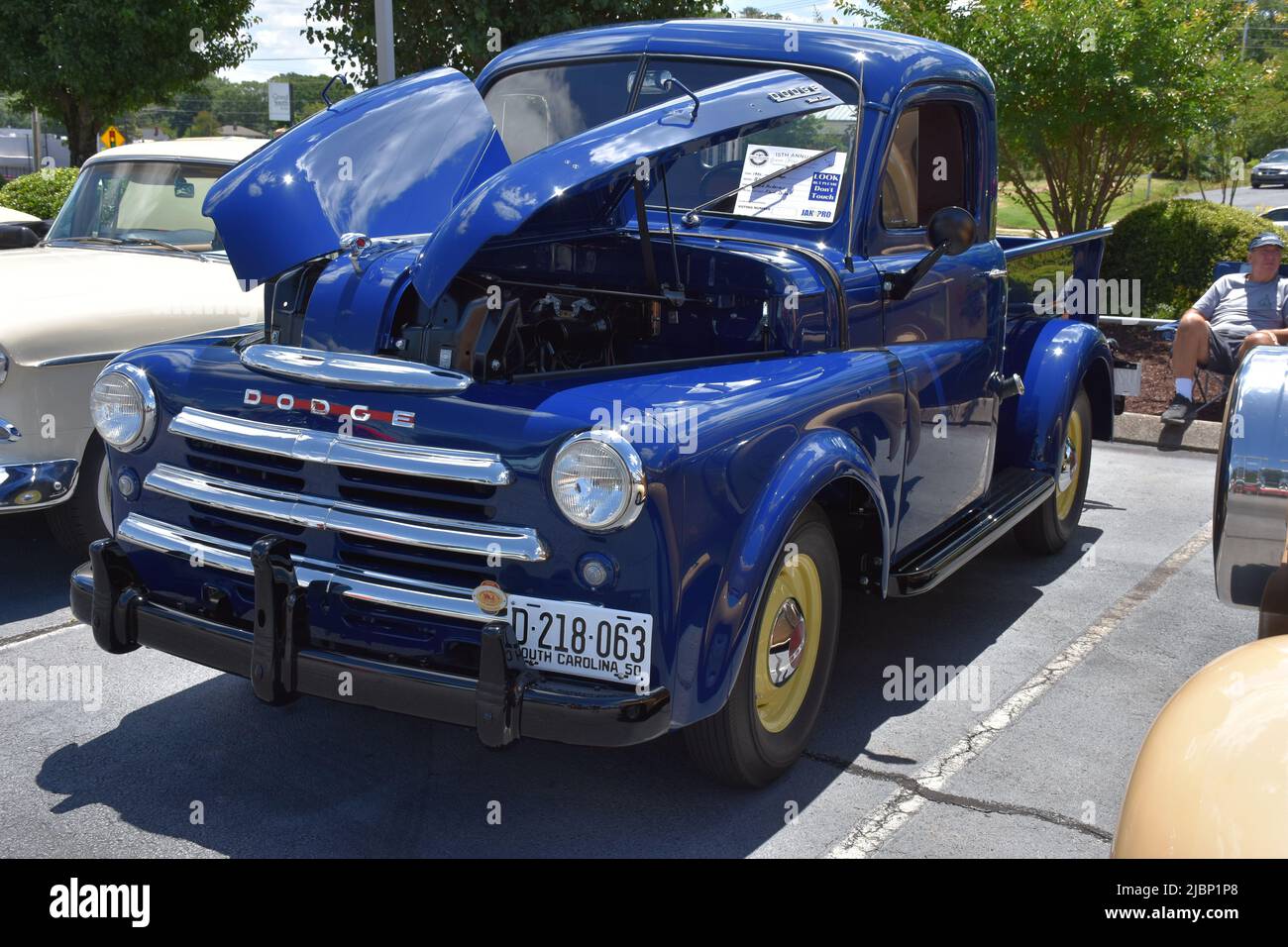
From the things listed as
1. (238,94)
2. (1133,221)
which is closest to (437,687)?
(1133,221)

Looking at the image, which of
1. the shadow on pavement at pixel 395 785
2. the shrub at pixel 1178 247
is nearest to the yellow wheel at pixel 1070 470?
the shadow on pavement at pixel 395 785

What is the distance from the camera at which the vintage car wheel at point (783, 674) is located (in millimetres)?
3434

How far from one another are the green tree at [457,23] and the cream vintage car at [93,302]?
4.82 metres

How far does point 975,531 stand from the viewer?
4.79 m

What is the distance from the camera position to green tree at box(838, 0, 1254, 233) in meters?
10.7

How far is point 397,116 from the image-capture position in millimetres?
4320

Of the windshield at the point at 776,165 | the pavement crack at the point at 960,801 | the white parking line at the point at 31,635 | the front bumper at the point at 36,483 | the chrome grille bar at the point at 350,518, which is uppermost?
the windshield at the point at 776,165

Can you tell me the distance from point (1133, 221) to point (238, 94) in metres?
84.2

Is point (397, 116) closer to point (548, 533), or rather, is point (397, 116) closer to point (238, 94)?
point (548, 533)

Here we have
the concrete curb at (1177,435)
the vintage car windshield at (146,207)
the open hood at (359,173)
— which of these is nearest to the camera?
the open hood at (359,173)

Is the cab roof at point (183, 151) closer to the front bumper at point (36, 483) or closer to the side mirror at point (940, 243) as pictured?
the front bumper at point (36, 483)

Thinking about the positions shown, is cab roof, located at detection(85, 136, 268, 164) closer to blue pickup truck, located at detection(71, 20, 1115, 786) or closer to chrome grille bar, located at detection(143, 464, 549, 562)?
Result: blue pickup truck, located at detection(71, 20, 1115, 786)
